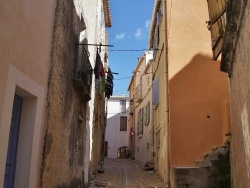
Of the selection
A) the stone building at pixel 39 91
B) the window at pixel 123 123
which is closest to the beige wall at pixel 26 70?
the stone building at pixel 39 91

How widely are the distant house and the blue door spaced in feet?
116

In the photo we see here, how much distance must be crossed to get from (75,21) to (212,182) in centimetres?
598

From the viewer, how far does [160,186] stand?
1245 cm

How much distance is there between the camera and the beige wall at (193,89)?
12664 mm

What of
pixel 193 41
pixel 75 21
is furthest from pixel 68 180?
pixel 193 41

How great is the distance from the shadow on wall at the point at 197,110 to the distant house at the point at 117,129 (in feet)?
91.0

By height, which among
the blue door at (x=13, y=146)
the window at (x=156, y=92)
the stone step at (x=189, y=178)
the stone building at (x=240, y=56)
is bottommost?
the stone step at (x=189, y=178)

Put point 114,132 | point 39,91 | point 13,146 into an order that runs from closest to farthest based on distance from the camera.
Result: point 13,146 < point 39,91 < point 114,132

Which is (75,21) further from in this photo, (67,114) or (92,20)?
(92,20)

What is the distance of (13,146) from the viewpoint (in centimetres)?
523

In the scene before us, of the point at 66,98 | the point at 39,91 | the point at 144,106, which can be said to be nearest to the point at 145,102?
the point at 144,106

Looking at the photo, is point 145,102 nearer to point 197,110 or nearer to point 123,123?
point 197,110

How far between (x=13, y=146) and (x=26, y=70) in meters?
1.24

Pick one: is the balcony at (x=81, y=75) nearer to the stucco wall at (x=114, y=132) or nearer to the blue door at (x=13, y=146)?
the blue door at (x=13, y=146)
